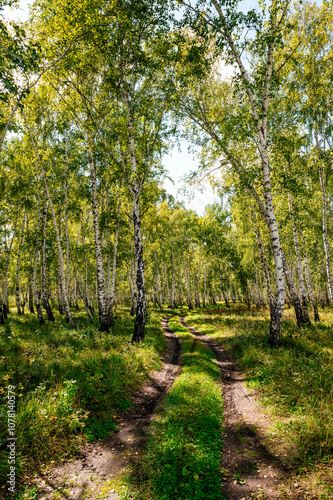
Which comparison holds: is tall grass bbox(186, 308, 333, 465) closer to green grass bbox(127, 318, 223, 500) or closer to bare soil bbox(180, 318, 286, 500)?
bare soil bbox(180, 318, 286, 500)

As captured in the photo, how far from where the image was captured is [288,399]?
22.6 ft

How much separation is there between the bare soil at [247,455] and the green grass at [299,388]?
360mm

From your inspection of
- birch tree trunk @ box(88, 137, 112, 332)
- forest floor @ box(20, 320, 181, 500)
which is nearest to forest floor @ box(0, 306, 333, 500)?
forest floor @ box(20, 320, 181, 500)

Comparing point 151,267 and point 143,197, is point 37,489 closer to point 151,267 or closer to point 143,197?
point 143,197

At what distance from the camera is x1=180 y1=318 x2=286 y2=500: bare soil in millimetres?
4309

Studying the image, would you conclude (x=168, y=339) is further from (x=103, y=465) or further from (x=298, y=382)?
(x=103, y=465)

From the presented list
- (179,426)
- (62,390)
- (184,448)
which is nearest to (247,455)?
(184,448)

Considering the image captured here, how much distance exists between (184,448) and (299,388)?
4.19 m

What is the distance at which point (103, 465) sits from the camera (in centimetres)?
505

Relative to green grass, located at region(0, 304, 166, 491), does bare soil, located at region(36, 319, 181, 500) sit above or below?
below

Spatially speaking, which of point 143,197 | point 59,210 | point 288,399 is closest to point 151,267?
point 59,210

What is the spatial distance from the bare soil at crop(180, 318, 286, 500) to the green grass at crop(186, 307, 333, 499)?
0.36 meters

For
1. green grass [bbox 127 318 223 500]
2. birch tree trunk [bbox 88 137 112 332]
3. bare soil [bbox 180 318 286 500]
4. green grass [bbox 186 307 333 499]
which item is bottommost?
bare soil [bbox 180 318 286 500]

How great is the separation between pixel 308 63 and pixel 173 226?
933 inches
